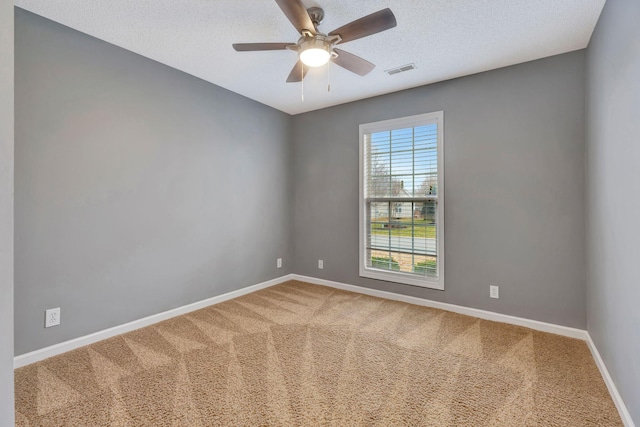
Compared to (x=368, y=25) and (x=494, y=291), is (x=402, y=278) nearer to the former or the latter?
(x=494, y=291)

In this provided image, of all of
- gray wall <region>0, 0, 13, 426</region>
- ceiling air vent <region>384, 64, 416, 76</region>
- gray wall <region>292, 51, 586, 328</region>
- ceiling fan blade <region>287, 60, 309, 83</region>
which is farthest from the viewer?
ceiling air vent <region>384, 64, 416, 76</region>

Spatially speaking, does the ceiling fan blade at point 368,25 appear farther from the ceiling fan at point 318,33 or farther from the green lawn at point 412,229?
the green lawn at point 412,229

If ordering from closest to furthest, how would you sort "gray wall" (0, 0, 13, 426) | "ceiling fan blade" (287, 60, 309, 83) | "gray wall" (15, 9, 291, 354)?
"gray wall" (0, 0, 13, 426) < "gray wall" (15, 9, 291, 354) < "ceiling fan blade" (287, 60, 309, 83)

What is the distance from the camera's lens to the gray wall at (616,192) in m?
1.47

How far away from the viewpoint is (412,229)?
3473mm

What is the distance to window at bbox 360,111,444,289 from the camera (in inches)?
129

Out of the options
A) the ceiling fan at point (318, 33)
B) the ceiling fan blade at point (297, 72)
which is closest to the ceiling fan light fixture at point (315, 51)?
the ceiling fan at point (318, 33)

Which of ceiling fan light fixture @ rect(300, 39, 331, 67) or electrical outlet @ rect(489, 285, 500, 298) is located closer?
ceiling fan light fixture @ rect(300, 39, 331, 67)

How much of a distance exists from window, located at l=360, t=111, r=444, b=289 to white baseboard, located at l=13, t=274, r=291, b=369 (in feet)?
5.79

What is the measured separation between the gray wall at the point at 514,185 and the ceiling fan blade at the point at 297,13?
1.94 meters

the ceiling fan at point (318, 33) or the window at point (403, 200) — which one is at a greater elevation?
the ceiling fan at point (318, 33)

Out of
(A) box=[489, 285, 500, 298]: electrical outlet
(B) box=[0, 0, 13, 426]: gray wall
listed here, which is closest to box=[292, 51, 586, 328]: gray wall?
(A) box=[489, 285, 500, 298]: electrical outlet

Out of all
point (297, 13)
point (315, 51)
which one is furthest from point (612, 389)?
point (297, 13)

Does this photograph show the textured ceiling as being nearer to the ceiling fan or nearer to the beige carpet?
the ceiling fan
